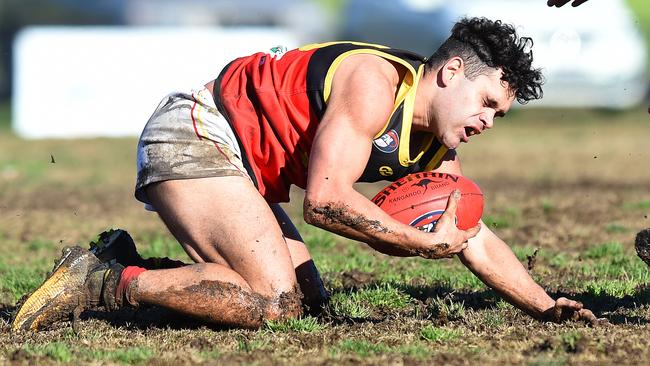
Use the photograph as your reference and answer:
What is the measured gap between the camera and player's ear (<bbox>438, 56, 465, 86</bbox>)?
570 centimetres

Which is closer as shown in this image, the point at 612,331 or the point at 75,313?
the point at 612,331

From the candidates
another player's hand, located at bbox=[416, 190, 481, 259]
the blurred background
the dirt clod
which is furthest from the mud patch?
the blurred background

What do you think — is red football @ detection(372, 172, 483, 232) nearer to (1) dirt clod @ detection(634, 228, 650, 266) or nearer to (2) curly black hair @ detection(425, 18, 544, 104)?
(2) curly black hair @ detection(425, 18, 544, 104)

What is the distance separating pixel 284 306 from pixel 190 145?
998 mm

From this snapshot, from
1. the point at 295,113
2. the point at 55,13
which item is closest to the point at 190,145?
the point at 295,113

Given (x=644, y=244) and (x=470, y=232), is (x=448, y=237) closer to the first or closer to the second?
(x=470, y=232)

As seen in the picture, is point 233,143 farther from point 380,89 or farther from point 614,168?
point 614,168

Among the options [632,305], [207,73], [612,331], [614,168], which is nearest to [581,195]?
[614,168]

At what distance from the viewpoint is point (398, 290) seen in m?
6.97

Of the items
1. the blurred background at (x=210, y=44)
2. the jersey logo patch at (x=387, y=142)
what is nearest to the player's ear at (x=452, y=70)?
the jersey logo patch at (x=387, y=142)

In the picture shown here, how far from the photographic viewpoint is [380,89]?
542 centimetres

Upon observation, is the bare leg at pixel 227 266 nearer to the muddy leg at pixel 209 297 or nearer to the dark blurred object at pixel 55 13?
the muddy leg at pixel 209 297

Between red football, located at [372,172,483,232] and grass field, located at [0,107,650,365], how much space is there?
1.82ft

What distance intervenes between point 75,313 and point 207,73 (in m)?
19.2
